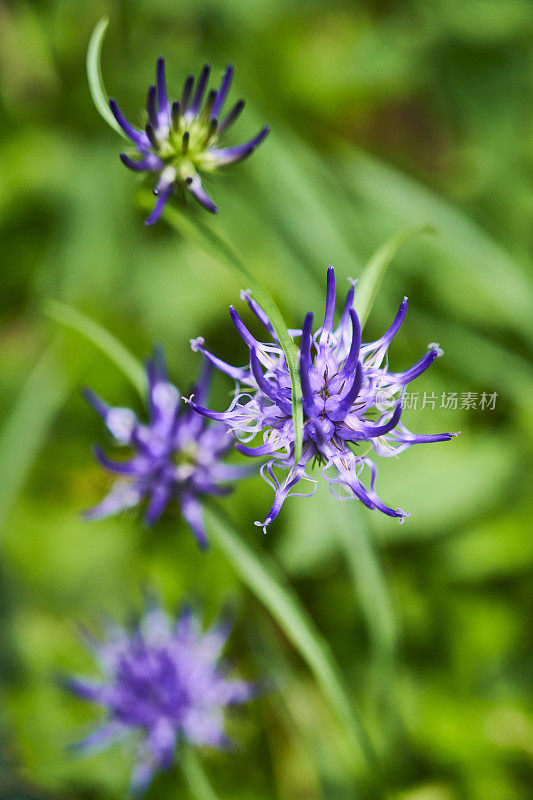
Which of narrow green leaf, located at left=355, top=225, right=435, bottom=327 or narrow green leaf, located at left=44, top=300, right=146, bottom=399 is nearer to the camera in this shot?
→ narrow green leaf, located at left=355, top=225, right=435, bottom=327

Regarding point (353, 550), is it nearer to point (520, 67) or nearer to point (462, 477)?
point (462, 477)

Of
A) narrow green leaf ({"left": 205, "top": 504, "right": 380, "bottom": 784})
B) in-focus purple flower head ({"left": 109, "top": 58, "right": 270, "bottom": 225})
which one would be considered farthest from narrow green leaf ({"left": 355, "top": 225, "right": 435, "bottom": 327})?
narrow green leaf ({"left": 205, "top": 504, "right": 380, "bottom": 784})

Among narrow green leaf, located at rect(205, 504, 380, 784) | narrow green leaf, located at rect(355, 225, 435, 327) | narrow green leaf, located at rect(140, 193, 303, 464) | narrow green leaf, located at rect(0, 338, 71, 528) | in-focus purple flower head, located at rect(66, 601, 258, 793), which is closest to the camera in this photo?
narrow green leaf, located at rect(140, 193, 303, 464)

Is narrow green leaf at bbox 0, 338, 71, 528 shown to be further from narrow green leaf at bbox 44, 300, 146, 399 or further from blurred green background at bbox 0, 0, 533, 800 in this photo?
narrow green leaf at bbox 44, 300, 146, 399

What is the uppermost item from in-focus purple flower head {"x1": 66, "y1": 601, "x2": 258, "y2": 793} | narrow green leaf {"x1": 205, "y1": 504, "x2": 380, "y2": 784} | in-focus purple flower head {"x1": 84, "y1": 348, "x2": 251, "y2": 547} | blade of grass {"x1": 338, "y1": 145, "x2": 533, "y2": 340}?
blade of grass {"x1": 338, "y1": 145, "x2": 533, "y2": 340}

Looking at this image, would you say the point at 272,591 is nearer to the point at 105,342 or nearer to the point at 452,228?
the point at 105,342

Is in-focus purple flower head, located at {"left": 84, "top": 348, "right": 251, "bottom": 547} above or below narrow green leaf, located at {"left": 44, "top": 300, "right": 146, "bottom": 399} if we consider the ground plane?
below

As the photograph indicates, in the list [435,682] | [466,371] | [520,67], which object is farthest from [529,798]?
[520,67]
